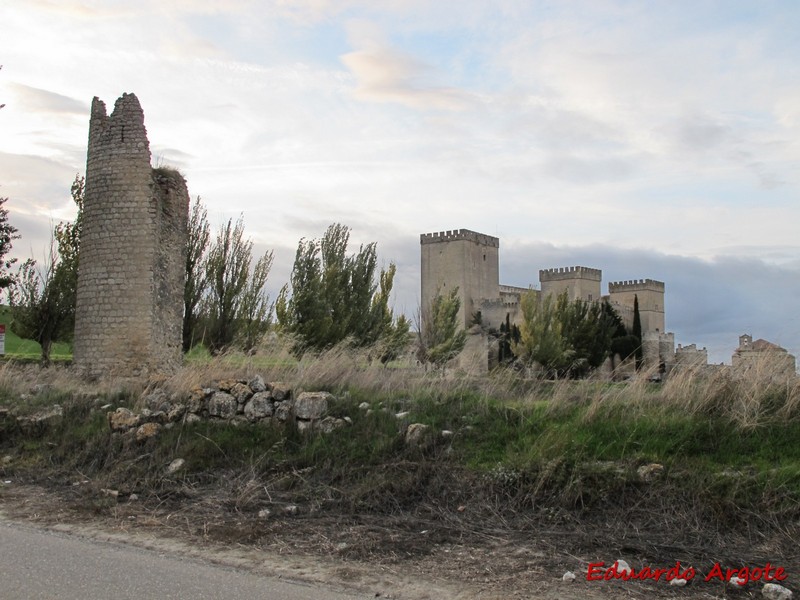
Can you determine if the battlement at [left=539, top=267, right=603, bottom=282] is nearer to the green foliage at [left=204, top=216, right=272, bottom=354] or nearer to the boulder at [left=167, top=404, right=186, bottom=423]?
the green foliage at [left=204, top=216, right=272, bottom=354]

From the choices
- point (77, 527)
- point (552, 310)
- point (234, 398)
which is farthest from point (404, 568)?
point (552, 310)

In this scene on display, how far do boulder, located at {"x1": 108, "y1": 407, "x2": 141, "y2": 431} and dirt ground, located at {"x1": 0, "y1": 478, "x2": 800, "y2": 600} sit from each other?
99.4 inches

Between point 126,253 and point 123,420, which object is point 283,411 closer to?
point 123,420

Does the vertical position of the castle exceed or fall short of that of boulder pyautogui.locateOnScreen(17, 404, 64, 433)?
it exceeds it

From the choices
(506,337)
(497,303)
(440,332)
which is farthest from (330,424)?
(497,303)

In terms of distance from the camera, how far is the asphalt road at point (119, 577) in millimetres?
5422

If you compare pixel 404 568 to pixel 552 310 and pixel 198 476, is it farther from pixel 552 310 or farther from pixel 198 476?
pixel 552 310

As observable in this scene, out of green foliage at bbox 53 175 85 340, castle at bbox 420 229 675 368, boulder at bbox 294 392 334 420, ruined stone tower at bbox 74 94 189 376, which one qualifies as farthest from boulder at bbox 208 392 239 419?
castle at bbox 420 229 675 368

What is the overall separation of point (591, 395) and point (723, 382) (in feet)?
5.43

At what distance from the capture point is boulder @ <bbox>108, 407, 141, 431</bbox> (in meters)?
10.8

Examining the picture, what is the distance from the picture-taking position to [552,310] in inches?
1852

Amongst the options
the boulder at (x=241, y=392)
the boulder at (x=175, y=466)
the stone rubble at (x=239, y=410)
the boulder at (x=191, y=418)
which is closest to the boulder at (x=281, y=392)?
the stone rubble at (x=239, y=410)

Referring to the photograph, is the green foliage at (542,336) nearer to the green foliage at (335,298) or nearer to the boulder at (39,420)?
the green foliage at (335,298)

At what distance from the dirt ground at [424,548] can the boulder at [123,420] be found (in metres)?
2.52
